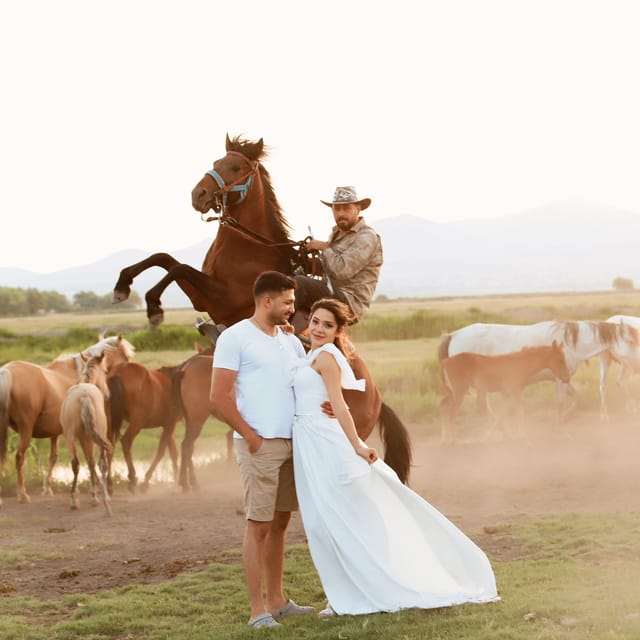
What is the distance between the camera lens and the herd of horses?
902cm

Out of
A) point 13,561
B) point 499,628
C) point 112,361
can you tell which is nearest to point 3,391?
point 112,361

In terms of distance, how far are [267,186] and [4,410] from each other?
6.79 metres

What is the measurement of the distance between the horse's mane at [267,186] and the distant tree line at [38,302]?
8545 cm

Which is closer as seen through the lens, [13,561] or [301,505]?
[301,505]

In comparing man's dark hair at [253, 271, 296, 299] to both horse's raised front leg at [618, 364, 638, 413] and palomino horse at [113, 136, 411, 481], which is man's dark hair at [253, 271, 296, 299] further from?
horse's raised front leg at [618, 364, 638, 413]

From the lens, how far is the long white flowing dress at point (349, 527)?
612 centimetres

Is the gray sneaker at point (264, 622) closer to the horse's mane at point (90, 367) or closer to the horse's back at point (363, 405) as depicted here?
the horse's back at point (363, 405)

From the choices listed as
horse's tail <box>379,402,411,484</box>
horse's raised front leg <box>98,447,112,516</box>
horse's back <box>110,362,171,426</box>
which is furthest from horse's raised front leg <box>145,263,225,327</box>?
horse's back <box>110,362,171,426</box>

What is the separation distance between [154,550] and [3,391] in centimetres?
534

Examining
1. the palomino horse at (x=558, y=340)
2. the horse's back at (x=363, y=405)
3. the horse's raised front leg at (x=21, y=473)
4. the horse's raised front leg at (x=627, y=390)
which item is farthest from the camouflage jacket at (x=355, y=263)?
the horse's raised front leg at (x=627, y=390)

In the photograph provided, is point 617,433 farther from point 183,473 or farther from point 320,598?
point 320,598

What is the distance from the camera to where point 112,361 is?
52.1 ft

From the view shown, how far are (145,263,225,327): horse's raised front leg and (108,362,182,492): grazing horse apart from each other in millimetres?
6317

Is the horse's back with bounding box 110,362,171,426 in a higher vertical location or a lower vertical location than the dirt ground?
higher
